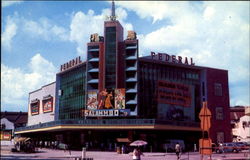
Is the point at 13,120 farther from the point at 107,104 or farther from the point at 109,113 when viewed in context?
the point at 109,113

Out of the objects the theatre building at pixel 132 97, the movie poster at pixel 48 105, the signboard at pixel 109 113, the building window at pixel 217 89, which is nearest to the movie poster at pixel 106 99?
the theatre building at pixel 132 97

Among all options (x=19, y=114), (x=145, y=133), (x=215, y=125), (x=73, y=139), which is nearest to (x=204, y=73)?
(x=215, y=125)

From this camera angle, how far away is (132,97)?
71.2 meters

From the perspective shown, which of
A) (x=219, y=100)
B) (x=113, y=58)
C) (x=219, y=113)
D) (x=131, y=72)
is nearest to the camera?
(x=113, y=58)

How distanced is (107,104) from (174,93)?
16834 mm

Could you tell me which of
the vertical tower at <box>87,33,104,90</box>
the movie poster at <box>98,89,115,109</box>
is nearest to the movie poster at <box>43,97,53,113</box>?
the vertical tower at <box>87,33,104,90</box>

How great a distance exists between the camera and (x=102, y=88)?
70938 mm

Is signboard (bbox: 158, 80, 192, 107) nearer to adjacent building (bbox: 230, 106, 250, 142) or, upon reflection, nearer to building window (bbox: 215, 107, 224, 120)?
building window (bbox: 215, 107, 224, 120)

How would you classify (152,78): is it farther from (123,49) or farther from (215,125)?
(215,125)

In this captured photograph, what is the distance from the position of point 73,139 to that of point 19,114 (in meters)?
58.8

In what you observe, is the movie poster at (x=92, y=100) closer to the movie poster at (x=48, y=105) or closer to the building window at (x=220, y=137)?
the movie poster at (x=48, y=105)

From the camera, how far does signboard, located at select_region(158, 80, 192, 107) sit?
7444 cm

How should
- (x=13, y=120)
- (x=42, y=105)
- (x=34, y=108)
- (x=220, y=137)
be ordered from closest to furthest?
(x=220, y=137)
(x=42, y=105)
(x=34, y=108)
(x=13, y=120)

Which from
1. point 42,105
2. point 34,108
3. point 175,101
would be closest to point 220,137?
point 175,101
